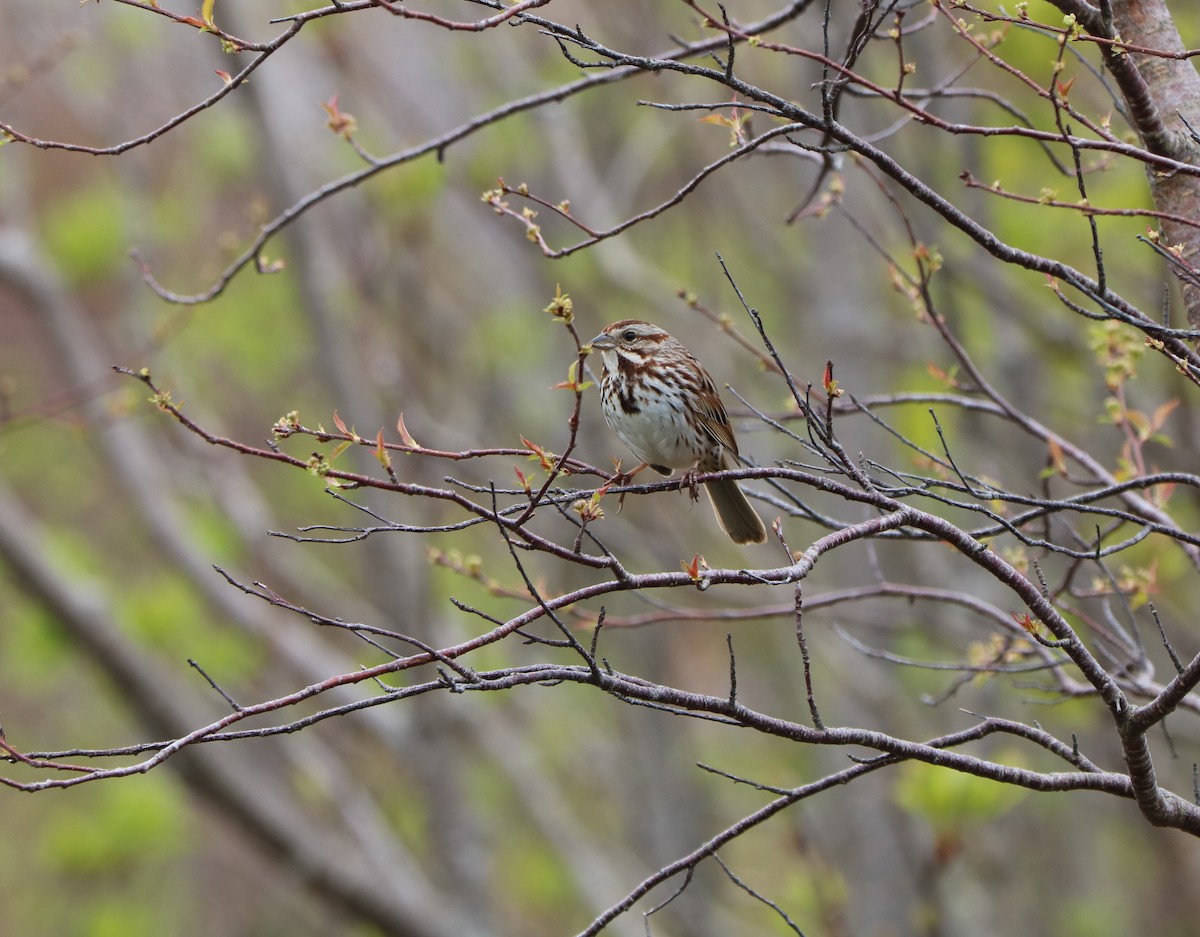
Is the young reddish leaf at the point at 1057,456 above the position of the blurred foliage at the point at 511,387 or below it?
below

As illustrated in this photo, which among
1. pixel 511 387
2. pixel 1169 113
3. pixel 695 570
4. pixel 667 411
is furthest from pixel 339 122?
pixel 511 387

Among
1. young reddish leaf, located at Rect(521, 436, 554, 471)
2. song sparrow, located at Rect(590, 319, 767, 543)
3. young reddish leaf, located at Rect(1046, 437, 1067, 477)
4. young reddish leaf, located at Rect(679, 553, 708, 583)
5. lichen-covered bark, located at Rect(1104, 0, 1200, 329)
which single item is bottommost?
young reddish leaf, located at Rect(679, 553, 708, 583)

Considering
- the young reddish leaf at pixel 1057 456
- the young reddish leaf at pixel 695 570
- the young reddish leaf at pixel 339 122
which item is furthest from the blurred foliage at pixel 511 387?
the young reddish leaf at pixel 695 570

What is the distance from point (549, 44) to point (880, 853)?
18.5 ft

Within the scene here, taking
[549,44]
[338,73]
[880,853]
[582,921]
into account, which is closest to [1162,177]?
[880,853]

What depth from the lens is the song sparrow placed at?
4352 millimetres

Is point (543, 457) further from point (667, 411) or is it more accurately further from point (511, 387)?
point (511, 387)

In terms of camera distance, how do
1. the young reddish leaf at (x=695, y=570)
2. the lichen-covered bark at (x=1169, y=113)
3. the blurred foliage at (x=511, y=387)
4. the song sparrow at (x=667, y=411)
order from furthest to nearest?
the blurred foliage at (x=511, y=387) < the song sparrow at (x=667, y=411) < the lichen-covered bark at (x=1169, y=113) < the young reddish leaf at (x=695, y=570)

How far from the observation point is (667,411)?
4.35m

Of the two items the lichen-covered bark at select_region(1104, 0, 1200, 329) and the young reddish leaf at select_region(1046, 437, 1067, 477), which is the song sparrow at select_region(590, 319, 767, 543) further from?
the lichen-covered bark at select_region(1104, 0, 1200, 329)

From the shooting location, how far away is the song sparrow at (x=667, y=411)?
171 inches

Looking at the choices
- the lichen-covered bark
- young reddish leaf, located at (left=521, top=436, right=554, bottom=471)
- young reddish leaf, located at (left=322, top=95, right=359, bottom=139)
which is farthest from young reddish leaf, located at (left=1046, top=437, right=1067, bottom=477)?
young reddish leaf, located at (left=322, top=95, right=359, bottom=139)

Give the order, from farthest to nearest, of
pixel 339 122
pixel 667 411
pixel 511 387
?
pixel 511 387 < pixel 667 411 < pixel 339 122

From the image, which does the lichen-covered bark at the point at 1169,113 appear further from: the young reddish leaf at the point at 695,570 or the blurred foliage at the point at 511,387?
the blurred foliage at the point at 511,387
